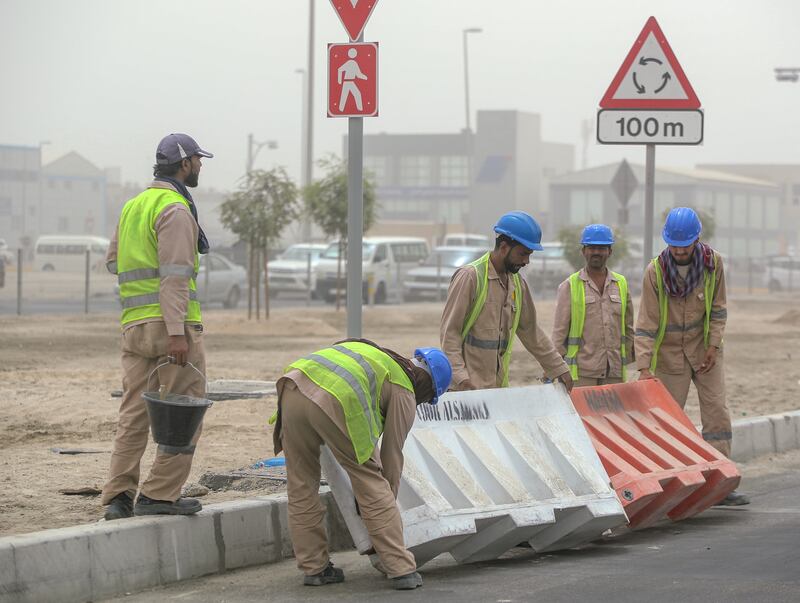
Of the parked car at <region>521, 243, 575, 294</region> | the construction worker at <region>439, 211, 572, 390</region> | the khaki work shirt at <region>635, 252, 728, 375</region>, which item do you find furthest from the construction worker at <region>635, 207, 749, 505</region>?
the parked car at <region>521, 243, 575, 294</region>

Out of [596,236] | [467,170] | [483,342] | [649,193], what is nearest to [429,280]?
[649,193]

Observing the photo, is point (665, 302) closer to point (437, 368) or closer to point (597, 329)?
point (597, 329)

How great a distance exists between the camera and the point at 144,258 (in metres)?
7.28

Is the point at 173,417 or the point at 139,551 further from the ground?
the point at 173,417

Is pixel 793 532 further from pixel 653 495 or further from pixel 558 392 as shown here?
pixel 558 392

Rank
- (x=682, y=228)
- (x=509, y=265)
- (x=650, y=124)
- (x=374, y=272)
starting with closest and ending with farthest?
(x=509, y=265), (x=682, y=228), (x=650, y=124), (x=374, y=272)

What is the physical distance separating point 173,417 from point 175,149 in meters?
1.40

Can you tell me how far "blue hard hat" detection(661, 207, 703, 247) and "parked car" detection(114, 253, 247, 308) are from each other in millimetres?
24102

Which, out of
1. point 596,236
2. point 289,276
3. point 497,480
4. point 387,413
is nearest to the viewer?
point 387,413

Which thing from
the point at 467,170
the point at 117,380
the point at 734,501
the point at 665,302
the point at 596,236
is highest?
the point at 467,170

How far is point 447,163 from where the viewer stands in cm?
10600

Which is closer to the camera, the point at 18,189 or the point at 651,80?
the point at 651,80

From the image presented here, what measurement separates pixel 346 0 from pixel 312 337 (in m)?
16.4

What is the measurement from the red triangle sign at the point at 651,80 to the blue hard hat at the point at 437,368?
4.29 m
